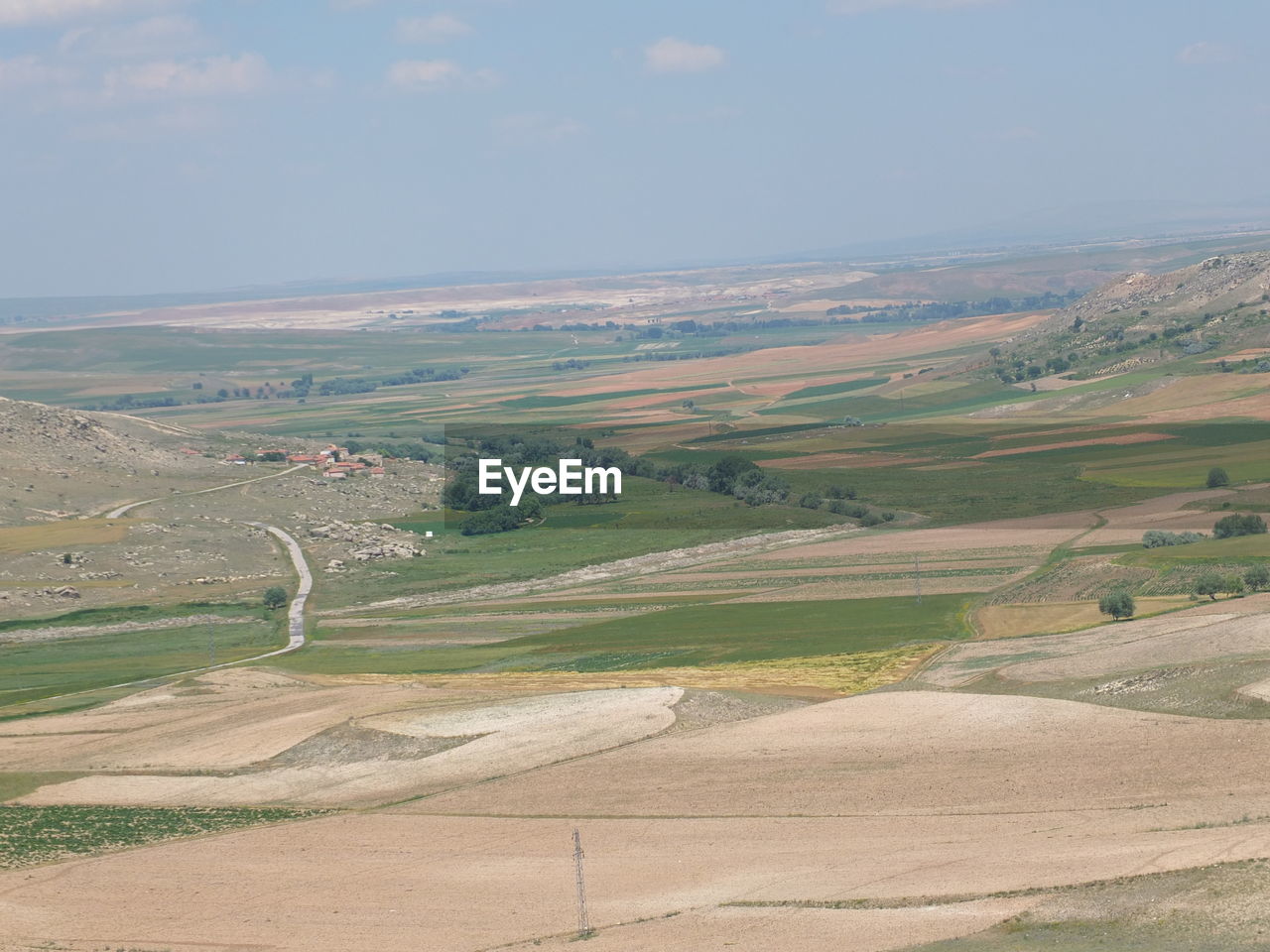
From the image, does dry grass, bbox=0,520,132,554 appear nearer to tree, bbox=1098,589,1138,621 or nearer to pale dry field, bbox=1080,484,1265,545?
pale dry field, bbox=1080,484,1265,545

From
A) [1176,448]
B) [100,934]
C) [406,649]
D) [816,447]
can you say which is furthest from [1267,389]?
[100,934]

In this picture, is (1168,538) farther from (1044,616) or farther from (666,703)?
(666,703)

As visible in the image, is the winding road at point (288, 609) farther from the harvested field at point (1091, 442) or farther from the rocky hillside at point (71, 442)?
the harvested field at point (1091, 442)

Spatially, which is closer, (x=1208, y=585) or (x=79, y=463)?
(x=1208, y=585)

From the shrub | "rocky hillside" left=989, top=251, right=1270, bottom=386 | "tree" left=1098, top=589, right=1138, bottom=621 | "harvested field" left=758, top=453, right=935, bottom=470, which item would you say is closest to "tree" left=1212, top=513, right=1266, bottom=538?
the shrub

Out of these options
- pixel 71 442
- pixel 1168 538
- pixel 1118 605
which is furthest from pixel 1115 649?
pixel 71 442

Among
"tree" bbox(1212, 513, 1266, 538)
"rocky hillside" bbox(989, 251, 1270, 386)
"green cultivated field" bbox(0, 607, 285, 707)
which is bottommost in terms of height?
"green cultivated field" bbox(0, 607, 285, 707)
